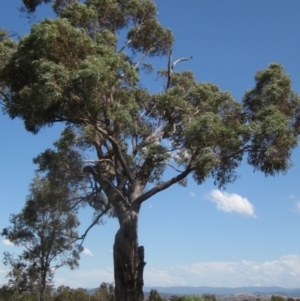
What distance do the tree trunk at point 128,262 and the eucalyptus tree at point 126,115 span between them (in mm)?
23

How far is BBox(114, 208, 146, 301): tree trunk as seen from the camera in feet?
38.9

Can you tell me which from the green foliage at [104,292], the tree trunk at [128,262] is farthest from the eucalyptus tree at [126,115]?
the green foliage at [104,292]

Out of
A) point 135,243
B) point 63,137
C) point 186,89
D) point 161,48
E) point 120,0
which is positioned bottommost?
point 135,243

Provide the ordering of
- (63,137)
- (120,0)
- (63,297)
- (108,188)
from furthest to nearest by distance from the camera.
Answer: (63,297)
(120,0)
(63,137)
(108,188)

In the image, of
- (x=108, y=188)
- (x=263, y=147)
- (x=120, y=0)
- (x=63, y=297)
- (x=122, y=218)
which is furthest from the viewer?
(x=63, y=297)

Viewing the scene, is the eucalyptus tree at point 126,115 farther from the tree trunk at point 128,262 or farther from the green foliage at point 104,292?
the green foliage at point 104,292

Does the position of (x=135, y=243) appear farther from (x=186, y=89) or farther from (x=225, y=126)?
(x=186, y=89)

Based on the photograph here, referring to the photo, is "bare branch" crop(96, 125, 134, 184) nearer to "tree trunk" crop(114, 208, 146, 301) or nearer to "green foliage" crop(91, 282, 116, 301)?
"tree trunk" crop(114, 208, 146, 301)

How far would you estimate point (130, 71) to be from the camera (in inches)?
478

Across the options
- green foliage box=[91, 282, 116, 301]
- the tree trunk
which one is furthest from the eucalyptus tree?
green foliage box=[91, 282, 116, 301]

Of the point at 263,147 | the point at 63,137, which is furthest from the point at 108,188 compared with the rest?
the point at 263,147

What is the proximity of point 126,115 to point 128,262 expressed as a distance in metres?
3.45

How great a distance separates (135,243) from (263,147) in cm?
375

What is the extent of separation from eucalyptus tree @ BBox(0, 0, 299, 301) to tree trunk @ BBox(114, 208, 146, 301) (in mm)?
23
